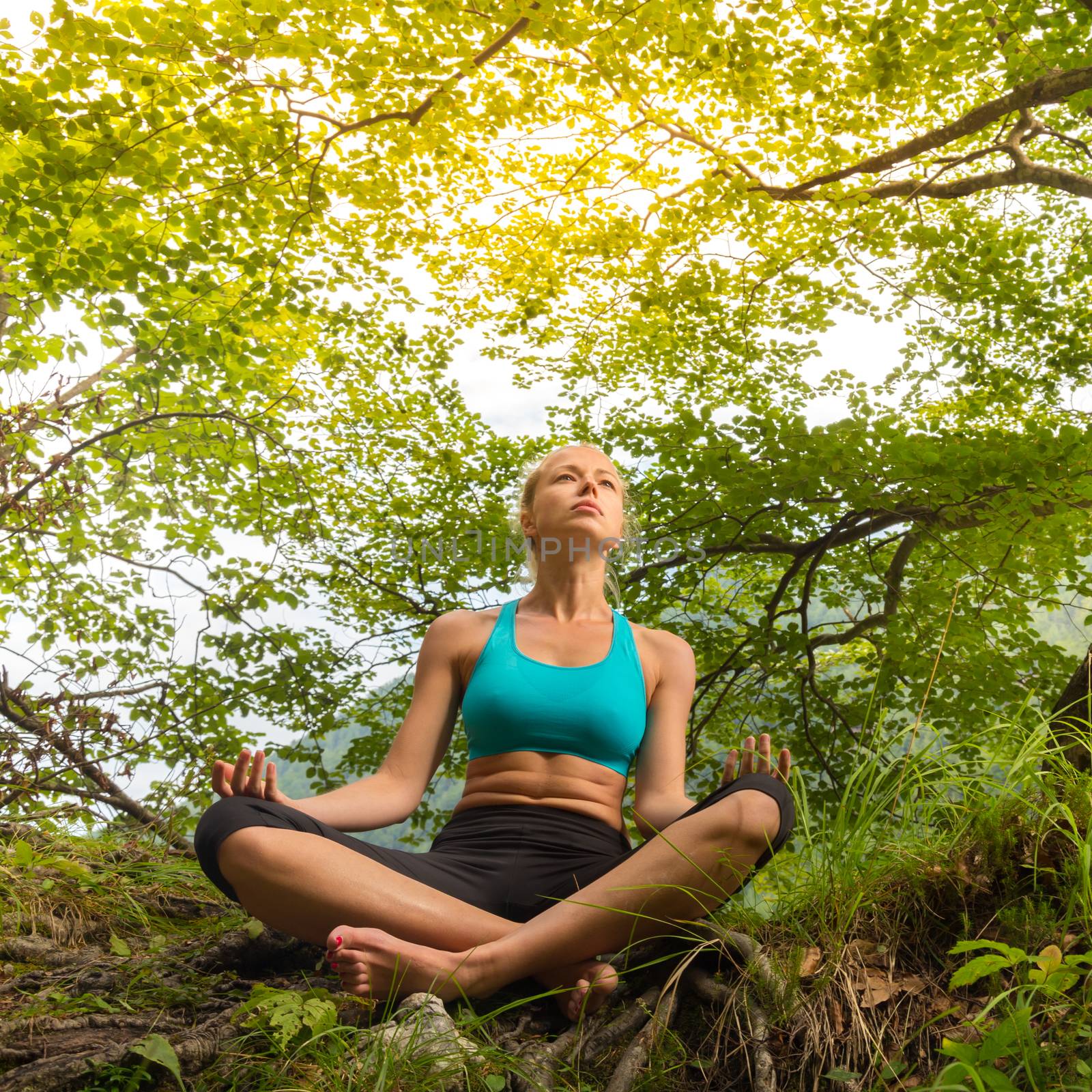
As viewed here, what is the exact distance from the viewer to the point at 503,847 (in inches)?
86.4

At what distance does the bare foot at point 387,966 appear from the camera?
167 cm

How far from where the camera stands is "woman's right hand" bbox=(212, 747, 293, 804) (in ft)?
6.35

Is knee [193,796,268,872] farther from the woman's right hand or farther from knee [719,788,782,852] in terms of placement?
knee [719,788,782,852]

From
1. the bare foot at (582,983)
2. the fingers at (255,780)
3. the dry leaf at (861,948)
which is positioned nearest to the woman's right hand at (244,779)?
the fingers at (255,780)

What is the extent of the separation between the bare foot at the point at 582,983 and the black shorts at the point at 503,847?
0.62 feet

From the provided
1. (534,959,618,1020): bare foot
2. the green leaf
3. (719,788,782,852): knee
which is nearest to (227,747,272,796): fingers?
the green leaf

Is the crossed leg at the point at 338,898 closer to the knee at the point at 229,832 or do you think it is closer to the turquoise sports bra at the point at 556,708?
the knee at the point at 229,832

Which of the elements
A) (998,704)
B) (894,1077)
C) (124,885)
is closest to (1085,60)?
(998,704)

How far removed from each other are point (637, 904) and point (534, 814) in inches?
19.2

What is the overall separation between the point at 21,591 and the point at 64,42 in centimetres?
371

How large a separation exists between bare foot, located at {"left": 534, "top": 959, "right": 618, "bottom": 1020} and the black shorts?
19cm

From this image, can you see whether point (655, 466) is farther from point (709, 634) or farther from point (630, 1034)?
point (630, 1034)

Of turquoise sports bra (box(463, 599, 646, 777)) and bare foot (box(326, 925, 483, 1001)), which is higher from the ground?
turquoise sports bra (box(463, 599, 646, 777))

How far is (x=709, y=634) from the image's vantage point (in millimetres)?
5270
